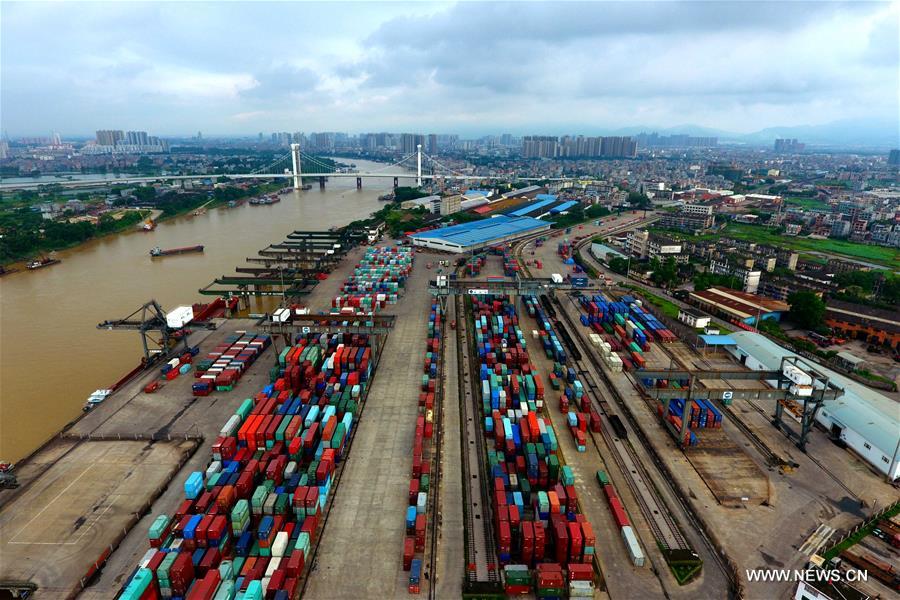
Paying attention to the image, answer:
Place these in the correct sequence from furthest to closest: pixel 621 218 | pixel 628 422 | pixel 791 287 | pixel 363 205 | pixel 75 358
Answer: pixel 363 205 < pixel 621 218 < pixel 791 287 < pixel 75 358 < pixel 628 422

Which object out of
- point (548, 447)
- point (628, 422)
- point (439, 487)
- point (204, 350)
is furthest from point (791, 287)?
point (204, 350)

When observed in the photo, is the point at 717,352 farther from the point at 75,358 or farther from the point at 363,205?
the point at 363,205

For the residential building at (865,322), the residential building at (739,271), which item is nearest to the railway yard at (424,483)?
the residential building at (865,322)

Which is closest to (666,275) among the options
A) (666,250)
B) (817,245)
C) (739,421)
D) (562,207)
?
(666,250)

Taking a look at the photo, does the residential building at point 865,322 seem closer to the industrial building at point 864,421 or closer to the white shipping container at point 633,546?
the industrial building at point 864,421

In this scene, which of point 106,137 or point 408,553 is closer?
point 408,553

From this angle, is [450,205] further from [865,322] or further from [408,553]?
[408,553]
